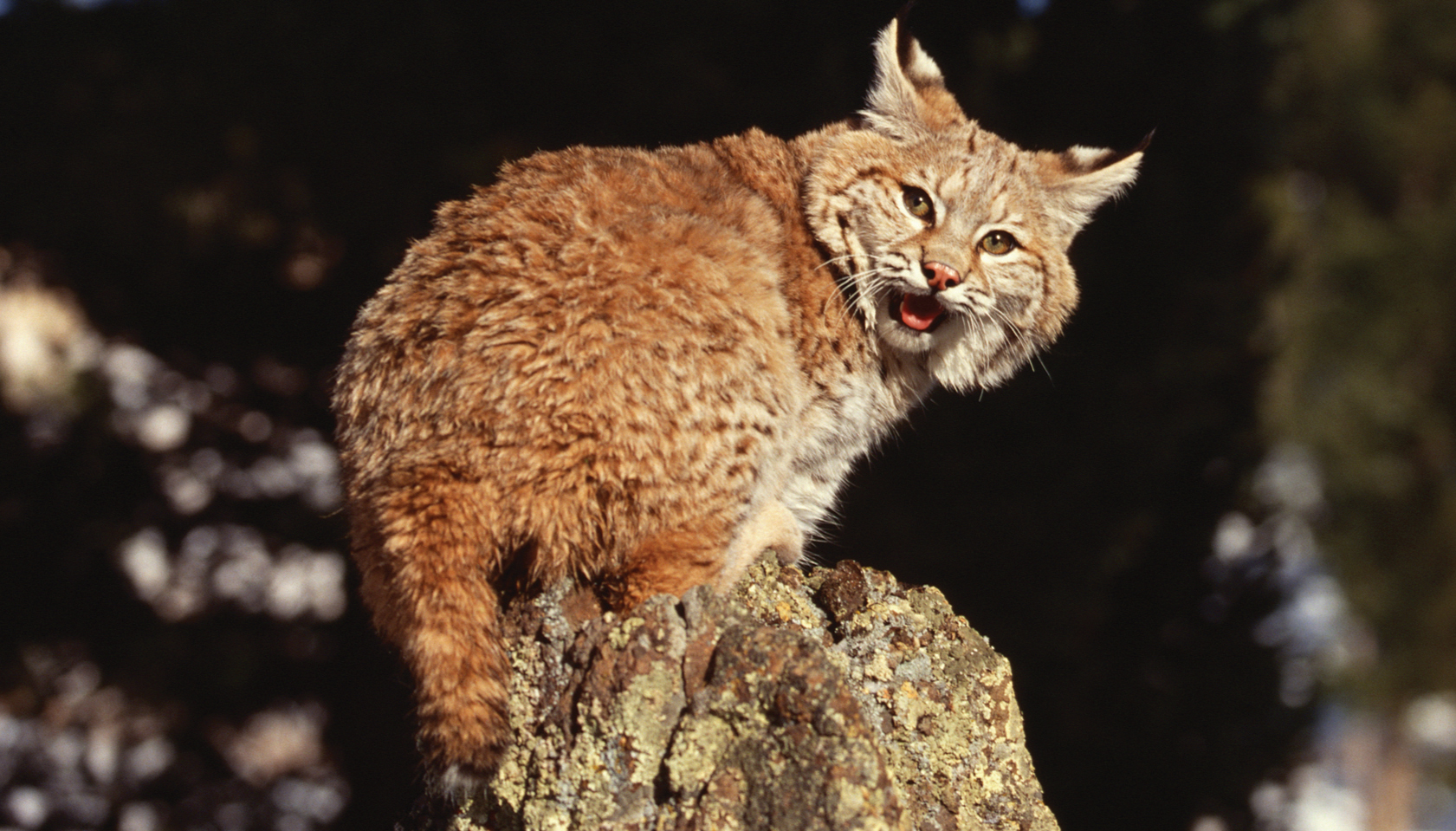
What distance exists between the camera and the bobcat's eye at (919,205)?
11.1 feet

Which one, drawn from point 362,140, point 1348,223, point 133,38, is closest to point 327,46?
point 362,140

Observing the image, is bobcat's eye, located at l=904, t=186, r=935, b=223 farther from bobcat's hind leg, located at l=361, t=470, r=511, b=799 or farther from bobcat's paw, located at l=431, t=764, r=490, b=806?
bobcat's paw, located at l=431, t=764, r=490, b=806

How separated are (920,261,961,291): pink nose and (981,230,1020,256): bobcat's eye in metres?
0.29

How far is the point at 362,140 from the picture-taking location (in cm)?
475

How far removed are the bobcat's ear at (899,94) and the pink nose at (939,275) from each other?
1.93ft

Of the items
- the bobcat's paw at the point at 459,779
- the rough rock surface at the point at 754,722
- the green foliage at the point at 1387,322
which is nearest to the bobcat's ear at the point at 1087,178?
the rough rock surface at the point at 754,722

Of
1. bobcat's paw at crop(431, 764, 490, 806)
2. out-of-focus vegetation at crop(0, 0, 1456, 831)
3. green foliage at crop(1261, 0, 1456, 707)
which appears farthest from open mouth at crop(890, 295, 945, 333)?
green foliage at crop(1261, 0, 1456, 707)

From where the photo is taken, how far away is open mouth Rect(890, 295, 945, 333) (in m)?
3.27

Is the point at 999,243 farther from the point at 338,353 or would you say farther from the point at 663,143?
the point at 338,353

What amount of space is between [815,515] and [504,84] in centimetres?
259

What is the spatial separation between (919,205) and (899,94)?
43 centimetres

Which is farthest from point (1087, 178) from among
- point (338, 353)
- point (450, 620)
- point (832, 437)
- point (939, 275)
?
point (338, 353)

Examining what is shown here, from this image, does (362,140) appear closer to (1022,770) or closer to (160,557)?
(160,557)

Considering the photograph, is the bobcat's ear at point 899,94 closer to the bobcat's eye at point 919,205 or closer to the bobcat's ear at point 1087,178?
the bobcat's eye at point 919,205
